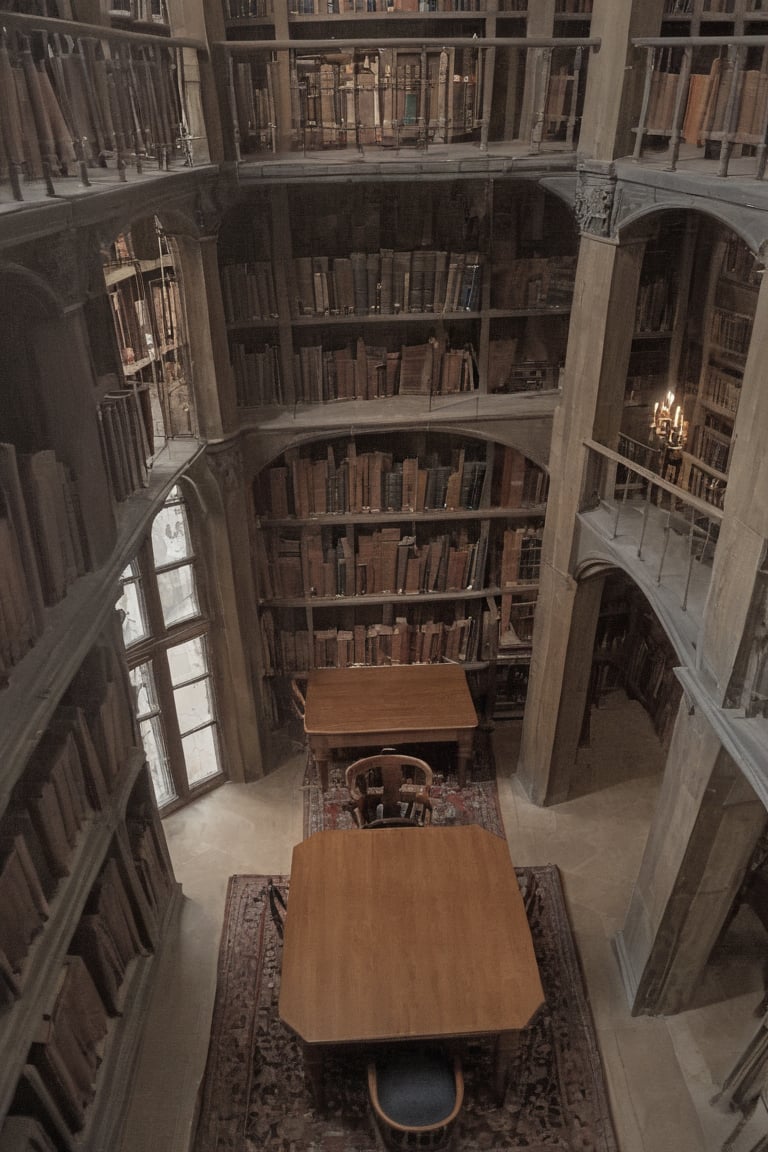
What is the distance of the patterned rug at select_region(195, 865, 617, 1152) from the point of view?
386cm

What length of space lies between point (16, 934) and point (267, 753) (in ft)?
11.2

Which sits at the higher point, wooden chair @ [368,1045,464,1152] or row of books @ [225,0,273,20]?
row of books @ [225,0,273,20]

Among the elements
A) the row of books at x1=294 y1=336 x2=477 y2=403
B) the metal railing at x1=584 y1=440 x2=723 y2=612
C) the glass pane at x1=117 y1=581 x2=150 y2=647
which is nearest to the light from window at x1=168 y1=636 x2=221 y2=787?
the glass pane at x1=117 y1=581 x2=150 y2=647

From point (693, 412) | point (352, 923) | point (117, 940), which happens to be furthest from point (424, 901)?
point (693, 412)

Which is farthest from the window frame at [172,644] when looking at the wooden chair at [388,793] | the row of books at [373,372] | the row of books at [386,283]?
the row of books at [386,283]

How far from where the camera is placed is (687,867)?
12.9 feet

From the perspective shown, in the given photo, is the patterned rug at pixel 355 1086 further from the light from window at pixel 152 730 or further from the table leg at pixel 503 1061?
the light from window at pixel 152 730

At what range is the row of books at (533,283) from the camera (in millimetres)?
5109

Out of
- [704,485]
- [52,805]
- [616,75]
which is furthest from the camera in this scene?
[704,485]

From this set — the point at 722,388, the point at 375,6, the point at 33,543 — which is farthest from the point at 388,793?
the point at 375,6

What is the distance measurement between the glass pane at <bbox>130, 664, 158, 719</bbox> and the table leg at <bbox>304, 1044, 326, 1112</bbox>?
2292 mm

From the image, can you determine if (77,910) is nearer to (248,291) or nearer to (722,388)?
(248,291)

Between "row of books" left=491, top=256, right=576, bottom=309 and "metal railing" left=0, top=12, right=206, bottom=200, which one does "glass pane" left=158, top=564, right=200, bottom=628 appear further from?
"row of books" left=491, top=256, right=576, bottom=309

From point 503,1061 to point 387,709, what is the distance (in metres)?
2.41
